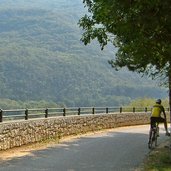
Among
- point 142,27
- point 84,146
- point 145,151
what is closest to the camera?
point 142,27

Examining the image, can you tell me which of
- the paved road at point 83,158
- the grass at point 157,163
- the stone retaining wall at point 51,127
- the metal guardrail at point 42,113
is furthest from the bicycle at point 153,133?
the metal guardrail at point 42,113

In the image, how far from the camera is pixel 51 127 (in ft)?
76.8

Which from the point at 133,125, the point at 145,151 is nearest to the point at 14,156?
the point at 145,151

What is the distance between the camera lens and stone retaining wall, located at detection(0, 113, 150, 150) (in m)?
18.4

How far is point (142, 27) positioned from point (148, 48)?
158 centimetres

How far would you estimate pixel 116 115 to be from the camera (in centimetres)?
3594

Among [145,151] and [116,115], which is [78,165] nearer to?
[145,151]

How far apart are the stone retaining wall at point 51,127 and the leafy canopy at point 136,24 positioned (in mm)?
5410

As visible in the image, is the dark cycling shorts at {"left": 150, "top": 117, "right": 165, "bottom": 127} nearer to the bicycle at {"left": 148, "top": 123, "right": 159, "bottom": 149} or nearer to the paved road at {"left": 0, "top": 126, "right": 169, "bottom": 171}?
the bicycle at {"left": 148, "top": 123, "right": 159, "bottom": 149}

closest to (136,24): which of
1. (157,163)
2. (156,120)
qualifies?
A: (157,163)

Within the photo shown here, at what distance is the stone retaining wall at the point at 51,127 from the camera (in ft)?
60.4

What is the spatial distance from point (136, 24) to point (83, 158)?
5653 mm

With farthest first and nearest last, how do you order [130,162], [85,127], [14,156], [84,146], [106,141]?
[85,127] → [106,141] → [84,146] → [14,156] → [130,162]

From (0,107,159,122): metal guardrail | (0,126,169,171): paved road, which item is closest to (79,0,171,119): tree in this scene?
(0,126,169,171): paved road
